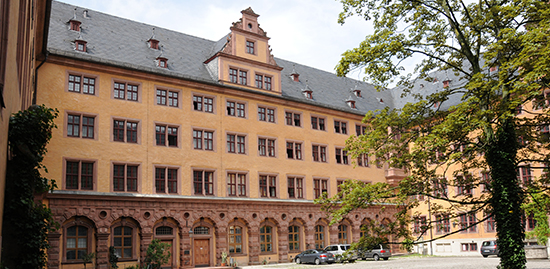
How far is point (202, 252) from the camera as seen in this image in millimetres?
34906

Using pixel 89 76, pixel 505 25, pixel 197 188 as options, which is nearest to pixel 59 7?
pixel 89 76

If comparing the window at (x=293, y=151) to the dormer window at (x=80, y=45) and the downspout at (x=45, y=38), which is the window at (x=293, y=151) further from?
the downspout at (x=45, y=38)

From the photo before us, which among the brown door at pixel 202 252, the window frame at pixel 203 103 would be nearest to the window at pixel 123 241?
the brown door at pixel 202 252

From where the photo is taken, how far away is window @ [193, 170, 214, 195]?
35469mm

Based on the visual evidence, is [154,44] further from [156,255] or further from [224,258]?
[224,258]

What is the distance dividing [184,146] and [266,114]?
8.17 metres

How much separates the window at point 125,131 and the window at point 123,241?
5671mm

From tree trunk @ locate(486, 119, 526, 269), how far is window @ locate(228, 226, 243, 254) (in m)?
23.6

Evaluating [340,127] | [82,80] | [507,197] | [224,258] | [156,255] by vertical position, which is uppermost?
[82,80]

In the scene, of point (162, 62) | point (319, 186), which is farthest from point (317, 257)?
point (162, 62)

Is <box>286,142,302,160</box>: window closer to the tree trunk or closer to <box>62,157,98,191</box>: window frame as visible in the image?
<box>62,157,98,191</box>: window frame

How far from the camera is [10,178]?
484 inches

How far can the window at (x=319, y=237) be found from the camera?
4206cm

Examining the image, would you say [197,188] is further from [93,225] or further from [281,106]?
[281,106]
